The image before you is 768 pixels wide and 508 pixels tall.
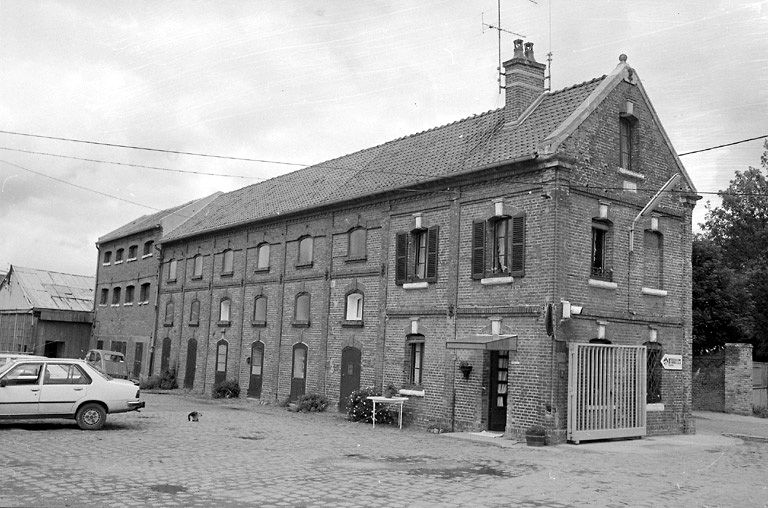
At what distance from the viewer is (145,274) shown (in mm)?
40312

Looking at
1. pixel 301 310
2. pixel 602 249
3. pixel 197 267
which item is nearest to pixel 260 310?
pixel 301 310

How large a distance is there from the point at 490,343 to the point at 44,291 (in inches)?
1489

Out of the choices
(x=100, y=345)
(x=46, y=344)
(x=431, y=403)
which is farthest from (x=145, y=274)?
(x=431, y=403)

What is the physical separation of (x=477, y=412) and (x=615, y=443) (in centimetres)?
354

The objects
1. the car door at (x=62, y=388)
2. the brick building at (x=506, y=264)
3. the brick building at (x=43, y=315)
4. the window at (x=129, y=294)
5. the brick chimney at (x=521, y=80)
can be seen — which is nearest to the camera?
the car door at (x=62, y=388)

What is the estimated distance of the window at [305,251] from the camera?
27.6m

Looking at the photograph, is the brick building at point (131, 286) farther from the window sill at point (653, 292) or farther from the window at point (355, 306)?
the window sill at point (653, 292)

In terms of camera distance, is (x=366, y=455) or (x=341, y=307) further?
(x=341, y=307)

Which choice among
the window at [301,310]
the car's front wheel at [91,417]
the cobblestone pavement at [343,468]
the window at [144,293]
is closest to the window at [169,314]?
the window at [144,293]

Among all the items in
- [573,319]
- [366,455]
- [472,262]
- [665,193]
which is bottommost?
[366,455]

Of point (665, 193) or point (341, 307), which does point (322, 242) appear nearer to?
point (341, 307)

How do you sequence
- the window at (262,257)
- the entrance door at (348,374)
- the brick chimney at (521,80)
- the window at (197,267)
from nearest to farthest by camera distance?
1. the brick chimney at (521,80)
2. the entrance door at (348,374)
3. the window at (262,257)
4. the window at (197,267)

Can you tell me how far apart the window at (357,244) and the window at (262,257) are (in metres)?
5.71

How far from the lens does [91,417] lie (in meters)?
17.4
